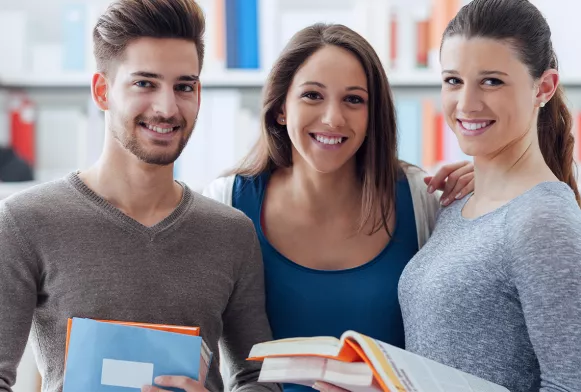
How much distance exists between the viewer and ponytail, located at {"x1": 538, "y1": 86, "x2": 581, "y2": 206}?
1473 millimetres

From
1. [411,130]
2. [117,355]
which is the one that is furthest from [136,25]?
[411,130]

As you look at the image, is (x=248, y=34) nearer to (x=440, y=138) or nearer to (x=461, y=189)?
(x=440, y=138)

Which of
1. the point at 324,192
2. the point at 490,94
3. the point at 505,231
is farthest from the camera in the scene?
the point at 324,192

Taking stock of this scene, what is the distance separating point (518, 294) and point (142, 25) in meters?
0.83

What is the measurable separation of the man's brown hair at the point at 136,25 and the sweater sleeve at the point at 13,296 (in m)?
0.37

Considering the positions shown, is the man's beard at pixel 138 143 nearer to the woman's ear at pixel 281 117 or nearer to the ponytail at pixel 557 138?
the woman's ear at pixel 281 117

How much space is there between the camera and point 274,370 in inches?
40.5

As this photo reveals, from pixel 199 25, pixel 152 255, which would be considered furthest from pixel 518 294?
pixel 199 25

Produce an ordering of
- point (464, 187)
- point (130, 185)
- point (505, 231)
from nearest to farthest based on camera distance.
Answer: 1. point (505, 231)
2. point (130, 185)
3. point (464, 187)

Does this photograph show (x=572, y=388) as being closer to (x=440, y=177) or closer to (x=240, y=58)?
(x=440, y=177)

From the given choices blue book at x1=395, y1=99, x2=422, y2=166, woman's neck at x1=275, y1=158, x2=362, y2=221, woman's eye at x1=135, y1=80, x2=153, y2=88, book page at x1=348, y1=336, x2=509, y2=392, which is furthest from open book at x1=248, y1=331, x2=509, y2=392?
blue book at x1=395, y1=99, x2=422, y2=166

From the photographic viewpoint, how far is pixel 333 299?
5.25ft

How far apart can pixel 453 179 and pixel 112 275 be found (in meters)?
0.75

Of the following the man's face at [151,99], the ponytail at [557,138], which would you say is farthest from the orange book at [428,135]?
the man's face at [151,99]
